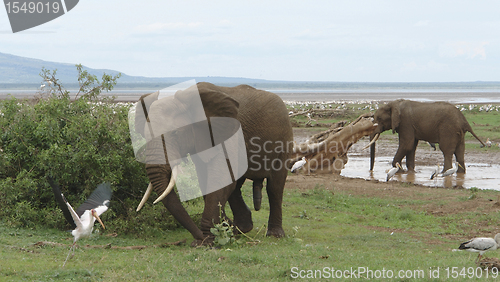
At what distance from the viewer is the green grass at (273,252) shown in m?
7.32

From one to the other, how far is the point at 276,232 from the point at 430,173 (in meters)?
12.3

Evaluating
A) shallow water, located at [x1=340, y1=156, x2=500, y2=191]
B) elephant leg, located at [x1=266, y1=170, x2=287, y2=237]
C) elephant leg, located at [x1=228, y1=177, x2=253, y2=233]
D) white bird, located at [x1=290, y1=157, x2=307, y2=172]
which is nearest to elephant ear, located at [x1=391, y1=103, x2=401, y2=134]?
shallow water, located at [x1=340, y1=156, x2=500, y2=191]

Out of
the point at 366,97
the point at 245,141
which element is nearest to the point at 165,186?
the point at 245,141

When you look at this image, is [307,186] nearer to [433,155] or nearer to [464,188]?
[464,188]

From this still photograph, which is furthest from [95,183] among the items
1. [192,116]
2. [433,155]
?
[433,155]

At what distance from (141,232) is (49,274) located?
3.07 m

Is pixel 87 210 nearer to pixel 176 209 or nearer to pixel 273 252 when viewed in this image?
pixel 176 209

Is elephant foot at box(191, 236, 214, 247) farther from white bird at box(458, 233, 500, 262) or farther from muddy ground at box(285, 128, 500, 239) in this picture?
muddy ground at box(285, 128, 500, 239)

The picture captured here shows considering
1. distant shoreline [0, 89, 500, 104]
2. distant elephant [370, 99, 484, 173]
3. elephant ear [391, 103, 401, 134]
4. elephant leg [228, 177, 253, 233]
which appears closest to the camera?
elephant leg [228, 177, 253, 233]

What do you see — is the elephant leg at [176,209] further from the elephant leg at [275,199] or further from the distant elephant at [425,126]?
the distant elephant at [425,126]

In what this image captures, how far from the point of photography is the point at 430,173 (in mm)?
21062

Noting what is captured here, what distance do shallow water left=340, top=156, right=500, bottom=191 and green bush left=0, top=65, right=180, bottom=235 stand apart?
37.6 ft

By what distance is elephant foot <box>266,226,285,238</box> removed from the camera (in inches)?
426

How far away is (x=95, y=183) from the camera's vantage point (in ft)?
33.9
